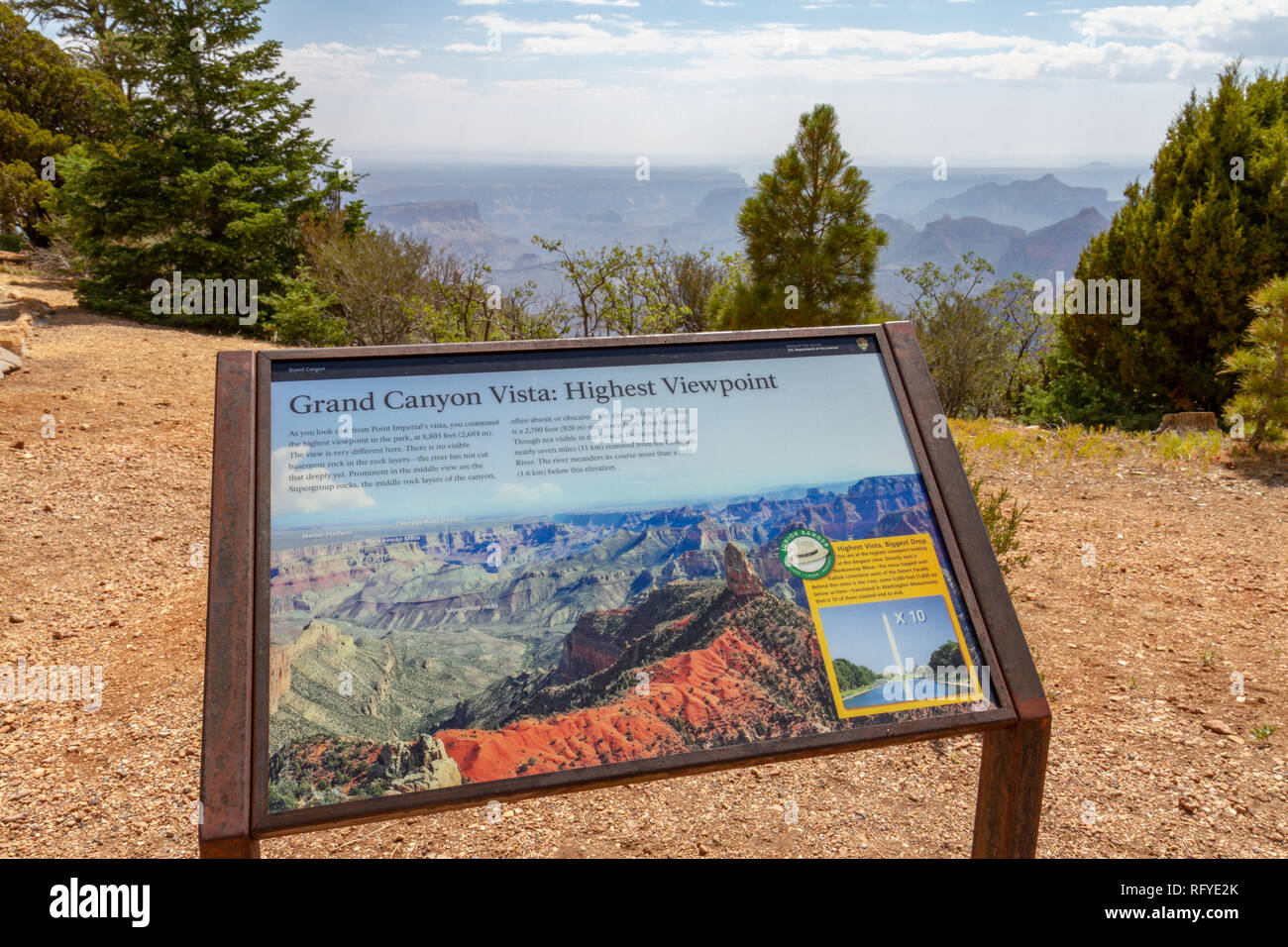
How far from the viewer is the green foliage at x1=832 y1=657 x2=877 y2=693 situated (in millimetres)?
1881

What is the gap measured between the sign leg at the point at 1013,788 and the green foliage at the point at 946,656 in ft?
0.55

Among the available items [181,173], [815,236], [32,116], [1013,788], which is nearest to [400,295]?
[181,173]

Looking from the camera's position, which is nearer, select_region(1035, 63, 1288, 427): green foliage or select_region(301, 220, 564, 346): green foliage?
select_region(1035, 63, 1288, 427): green foliage

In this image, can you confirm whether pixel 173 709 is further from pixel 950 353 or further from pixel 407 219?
pixel 407 219

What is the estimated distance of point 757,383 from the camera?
7.32 feet

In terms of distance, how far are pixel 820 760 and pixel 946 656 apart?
153 centimetres

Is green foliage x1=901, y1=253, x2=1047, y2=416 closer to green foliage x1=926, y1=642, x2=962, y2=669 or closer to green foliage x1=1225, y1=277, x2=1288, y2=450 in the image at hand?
green foliage x1=1225, y1=277, x2=1288, y2=450

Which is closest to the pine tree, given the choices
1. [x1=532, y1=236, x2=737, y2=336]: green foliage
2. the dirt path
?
[x1=532, y1=236, x2=737, y2=336]: green foliage

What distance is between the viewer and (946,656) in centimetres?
195

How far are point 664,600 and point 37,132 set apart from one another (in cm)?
2299

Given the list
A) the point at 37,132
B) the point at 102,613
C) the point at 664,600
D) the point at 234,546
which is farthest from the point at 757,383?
the point at 37,132

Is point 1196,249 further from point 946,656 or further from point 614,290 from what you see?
point 946,656

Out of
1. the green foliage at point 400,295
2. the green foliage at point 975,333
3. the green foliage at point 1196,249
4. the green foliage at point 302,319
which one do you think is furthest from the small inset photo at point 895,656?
the green foliage at point 975,333

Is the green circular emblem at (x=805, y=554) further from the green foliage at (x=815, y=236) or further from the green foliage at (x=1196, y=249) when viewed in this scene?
the green foliage at (x=1196, y=249)
